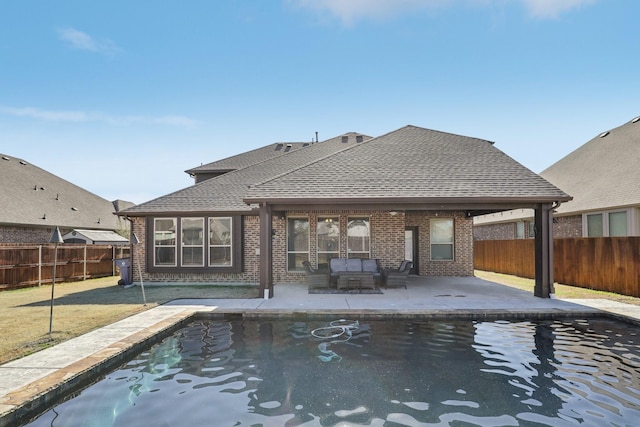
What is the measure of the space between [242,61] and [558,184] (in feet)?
56.8

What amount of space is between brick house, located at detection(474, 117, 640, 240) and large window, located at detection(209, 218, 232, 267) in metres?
14.6

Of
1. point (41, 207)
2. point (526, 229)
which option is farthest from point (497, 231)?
point (41, 207)

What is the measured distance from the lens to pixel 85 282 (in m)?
15.6

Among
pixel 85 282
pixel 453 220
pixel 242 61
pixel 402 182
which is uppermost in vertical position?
pixel 242 61

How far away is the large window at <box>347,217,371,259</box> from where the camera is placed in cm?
1369

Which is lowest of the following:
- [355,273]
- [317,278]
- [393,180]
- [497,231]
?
[317,278]

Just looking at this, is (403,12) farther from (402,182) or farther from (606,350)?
(606,350)

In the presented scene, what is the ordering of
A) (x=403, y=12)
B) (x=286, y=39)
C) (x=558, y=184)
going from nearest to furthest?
(x=403, y=12) → (x=286, y=39) → (x=558, y=184)

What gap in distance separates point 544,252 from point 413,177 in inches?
169

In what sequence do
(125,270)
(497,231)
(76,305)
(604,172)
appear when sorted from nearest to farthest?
(76,305) < (125,270) < (604,172) < (497,231)

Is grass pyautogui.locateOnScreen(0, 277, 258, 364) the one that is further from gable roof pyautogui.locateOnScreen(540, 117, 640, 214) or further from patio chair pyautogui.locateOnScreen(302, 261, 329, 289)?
gable roof pyautogui.locateOnScreen(540, 117, 640, 214)

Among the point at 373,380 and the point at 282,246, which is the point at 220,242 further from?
the point at 373,380

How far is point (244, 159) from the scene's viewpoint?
791 inches

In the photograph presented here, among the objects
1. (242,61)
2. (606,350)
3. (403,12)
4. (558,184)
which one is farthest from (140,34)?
(558,184)
